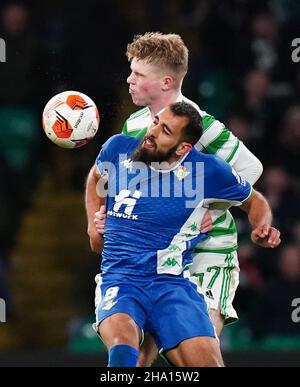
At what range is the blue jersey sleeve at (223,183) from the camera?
17.6 feet

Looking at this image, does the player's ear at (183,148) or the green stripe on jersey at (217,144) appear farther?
the green stripe on jersey at (217,144)

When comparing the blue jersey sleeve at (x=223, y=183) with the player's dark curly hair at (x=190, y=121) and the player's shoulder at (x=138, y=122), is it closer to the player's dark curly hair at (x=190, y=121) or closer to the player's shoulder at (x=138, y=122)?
the player's dark curly hair at (x=190, y=121)

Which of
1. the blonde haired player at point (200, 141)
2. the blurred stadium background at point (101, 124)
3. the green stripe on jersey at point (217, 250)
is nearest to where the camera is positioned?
the blonde haired player at point (200, 141)

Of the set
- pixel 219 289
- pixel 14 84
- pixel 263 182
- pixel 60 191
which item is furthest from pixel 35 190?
pixel 219 289

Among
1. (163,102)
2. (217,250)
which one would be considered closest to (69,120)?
(163,102)

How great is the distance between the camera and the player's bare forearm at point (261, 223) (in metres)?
5.32

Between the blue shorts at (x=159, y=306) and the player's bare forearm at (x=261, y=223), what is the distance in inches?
15.7

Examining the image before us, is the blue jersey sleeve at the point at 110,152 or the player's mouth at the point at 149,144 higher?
the player's mouth at the point at 149,144

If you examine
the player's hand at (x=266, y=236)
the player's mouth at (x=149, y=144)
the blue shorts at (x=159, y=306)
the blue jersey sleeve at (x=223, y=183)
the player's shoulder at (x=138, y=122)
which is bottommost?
the blue shorts at (x=159, y=306)

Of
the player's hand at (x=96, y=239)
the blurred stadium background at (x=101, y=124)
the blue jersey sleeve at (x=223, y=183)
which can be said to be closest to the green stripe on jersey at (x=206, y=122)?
the blue jersey sleeve at (x=223, y=183)

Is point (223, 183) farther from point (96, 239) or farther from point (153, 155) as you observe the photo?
point (96, 239)

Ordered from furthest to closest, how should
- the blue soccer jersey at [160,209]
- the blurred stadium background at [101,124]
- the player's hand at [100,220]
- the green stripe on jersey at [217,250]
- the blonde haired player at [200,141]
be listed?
the blurred stadium background at [101,124]
the green stripe on jersey at [217,250]
the blonde haired player at [200,141]
the player's hand at [100,220]
the blue soccer jersey at [160,209]

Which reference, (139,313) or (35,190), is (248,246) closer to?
(35,190)
